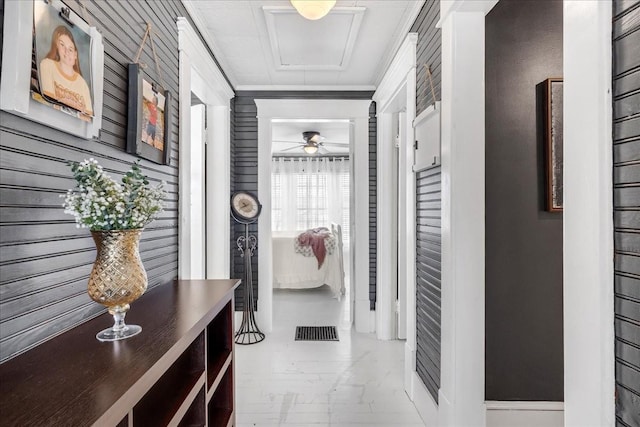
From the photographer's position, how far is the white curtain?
8805 millimetres

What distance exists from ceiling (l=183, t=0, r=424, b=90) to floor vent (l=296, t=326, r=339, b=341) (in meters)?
2.53

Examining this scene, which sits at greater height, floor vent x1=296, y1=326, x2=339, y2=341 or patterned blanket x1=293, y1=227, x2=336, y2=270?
patterned blanket x1=293, y1=227, x2=336, y2=270

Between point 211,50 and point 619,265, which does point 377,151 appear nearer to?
point 211,50

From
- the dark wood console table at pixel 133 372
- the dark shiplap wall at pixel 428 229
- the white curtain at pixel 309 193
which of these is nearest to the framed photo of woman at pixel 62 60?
the dark wood console table at pixel 133 372

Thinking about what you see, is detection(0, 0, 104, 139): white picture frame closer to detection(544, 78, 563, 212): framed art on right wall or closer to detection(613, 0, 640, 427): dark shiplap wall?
detection(613, 0, 640, 427): dark shiplap wall

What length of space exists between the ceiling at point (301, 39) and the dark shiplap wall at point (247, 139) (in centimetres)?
13

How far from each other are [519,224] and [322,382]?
1709 mm

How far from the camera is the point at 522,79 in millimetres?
1962

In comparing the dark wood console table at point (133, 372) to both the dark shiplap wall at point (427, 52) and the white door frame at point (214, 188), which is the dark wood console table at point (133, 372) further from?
the white door frame at point (214, 188)

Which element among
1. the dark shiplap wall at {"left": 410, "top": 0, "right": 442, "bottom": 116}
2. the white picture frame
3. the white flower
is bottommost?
the white flower

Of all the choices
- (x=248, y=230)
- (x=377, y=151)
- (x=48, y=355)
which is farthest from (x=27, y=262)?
(x=377, y=151)

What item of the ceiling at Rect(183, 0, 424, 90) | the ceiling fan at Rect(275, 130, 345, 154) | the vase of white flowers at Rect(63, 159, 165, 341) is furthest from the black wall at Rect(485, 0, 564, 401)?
the ceiling fan at Rect(275, 130, 345, 154)

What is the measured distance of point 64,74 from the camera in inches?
42.4

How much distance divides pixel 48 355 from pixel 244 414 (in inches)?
62.7
